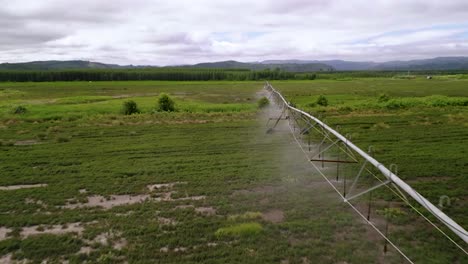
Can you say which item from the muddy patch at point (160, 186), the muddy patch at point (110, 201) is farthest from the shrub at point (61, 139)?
the muddy patch at point (160, 186)

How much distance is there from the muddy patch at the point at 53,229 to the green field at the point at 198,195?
3cm

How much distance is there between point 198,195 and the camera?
9.97m

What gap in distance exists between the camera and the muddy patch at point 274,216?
8281mm

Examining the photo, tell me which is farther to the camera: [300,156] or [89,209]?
[300,156]

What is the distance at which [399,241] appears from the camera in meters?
7.10

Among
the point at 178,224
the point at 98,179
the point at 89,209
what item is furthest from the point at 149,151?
the point at 178,224

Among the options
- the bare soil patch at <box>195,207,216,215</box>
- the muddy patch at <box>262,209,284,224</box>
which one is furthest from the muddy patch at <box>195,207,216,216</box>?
the muddy patch at <box>262,209,284,224</box>

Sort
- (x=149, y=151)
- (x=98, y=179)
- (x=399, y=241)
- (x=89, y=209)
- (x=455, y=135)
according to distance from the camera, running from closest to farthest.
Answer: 1. (x=399, y=241)
2. (x=89, y=209)
3. (x=98, y=179)
4. (x=149, y=151)
5. (x=455, y=135)

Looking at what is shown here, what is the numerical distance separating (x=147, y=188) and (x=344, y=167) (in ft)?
23.6

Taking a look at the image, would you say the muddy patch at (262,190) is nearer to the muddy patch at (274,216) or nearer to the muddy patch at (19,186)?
the muddy patch at (274,216)

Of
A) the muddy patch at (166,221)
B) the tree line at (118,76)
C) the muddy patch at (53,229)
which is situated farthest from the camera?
the tree line at (118,76)

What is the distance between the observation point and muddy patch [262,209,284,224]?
8.28 m

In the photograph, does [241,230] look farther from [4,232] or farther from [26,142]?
[26,142]

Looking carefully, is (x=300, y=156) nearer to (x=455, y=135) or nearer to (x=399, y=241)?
(x=399, y=241)
